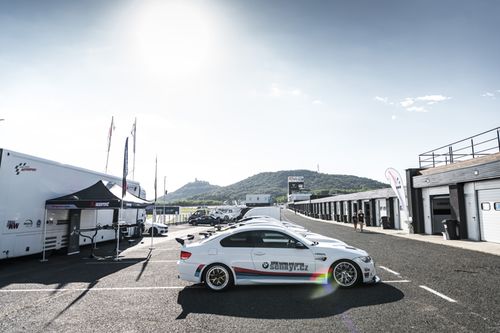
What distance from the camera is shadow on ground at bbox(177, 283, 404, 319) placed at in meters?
5.53

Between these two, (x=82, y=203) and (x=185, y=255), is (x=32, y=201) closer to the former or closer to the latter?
(x=82, y=203)

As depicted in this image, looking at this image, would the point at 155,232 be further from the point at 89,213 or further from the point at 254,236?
the point at 254,236

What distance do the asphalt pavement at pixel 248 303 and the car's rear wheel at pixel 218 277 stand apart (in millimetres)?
205

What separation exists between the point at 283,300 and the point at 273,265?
0.92m

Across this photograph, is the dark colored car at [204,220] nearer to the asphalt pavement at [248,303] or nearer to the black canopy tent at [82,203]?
the black canopy tent at [82,203]

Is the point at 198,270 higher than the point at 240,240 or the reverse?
the reverse

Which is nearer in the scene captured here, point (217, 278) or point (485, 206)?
point (217, 278)

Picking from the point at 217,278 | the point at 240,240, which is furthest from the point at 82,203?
the point at 240,240

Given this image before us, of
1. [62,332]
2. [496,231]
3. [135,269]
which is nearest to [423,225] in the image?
[496,231]

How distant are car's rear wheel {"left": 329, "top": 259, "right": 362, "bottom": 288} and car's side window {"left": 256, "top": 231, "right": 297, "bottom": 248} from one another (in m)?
1.09

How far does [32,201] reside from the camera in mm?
11523

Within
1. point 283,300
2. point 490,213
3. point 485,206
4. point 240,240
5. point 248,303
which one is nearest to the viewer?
point 248,303

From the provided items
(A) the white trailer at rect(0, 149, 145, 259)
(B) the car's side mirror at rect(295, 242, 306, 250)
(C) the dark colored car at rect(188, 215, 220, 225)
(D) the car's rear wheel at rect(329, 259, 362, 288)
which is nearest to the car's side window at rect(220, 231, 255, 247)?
(B) the car's side mirror at rect(295, 242, 306, 250)

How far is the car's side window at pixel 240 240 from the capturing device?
7.17 meters
